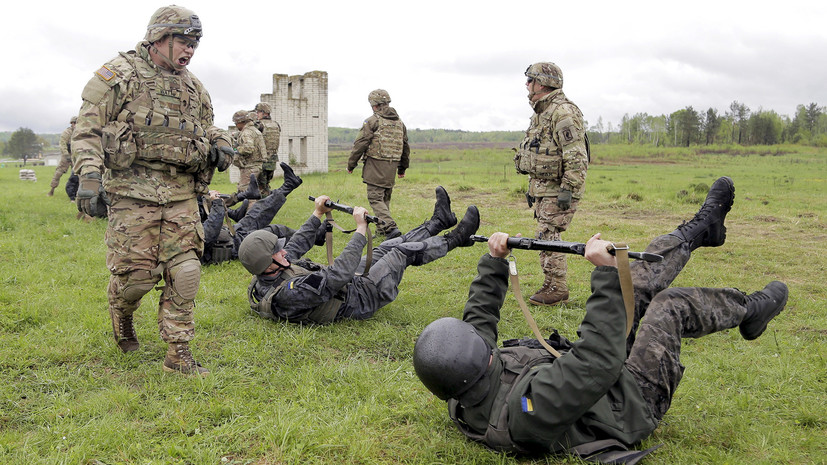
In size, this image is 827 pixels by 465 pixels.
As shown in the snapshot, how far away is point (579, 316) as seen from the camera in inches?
226

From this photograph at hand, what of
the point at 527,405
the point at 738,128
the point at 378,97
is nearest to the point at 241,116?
the point at 378,97

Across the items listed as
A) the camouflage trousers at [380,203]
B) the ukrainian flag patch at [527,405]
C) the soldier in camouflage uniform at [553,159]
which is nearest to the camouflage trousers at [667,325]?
the ukrainian flag patch at [527,405]

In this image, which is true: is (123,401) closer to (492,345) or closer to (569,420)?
(492,345)

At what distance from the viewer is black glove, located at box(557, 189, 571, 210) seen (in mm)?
5902

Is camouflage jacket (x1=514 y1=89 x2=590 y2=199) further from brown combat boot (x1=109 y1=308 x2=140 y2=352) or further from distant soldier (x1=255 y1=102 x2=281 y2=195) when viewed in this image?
distant soldier (x1=255 y1=102 x2=281 y2=195)

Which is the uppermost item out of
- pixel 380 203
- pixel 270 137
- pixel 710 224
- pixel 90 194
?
pixel 270 137

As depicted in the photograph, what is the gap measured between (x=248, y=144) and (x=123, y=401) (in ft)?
26.9

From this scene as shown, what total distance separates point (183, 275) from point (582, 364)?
2.85m

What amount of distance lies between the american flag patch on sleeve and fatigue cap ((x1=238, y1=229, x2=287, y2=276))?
163 centimetres

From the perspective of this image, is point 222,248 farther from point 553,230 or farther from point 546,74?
point 546,74

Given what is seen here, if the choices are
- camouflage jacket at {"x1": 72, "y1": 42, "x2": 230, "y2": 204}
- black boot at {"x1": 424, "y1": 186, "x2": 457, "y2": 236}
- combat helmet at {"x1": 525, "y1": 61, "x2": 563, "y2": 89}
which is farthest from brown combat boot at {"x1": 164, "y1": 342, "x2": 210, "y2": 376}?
combat helmet at {"x1": 525, "y1": 61, "x2": 563, "y2": 89}

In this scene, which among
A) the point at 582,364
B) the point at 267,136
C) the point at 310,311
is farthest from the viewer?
the point at 267,136

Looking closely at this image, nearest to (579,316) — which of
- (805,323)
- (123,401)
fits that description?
(805,323)

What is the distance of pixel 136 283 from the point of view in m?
4.05
